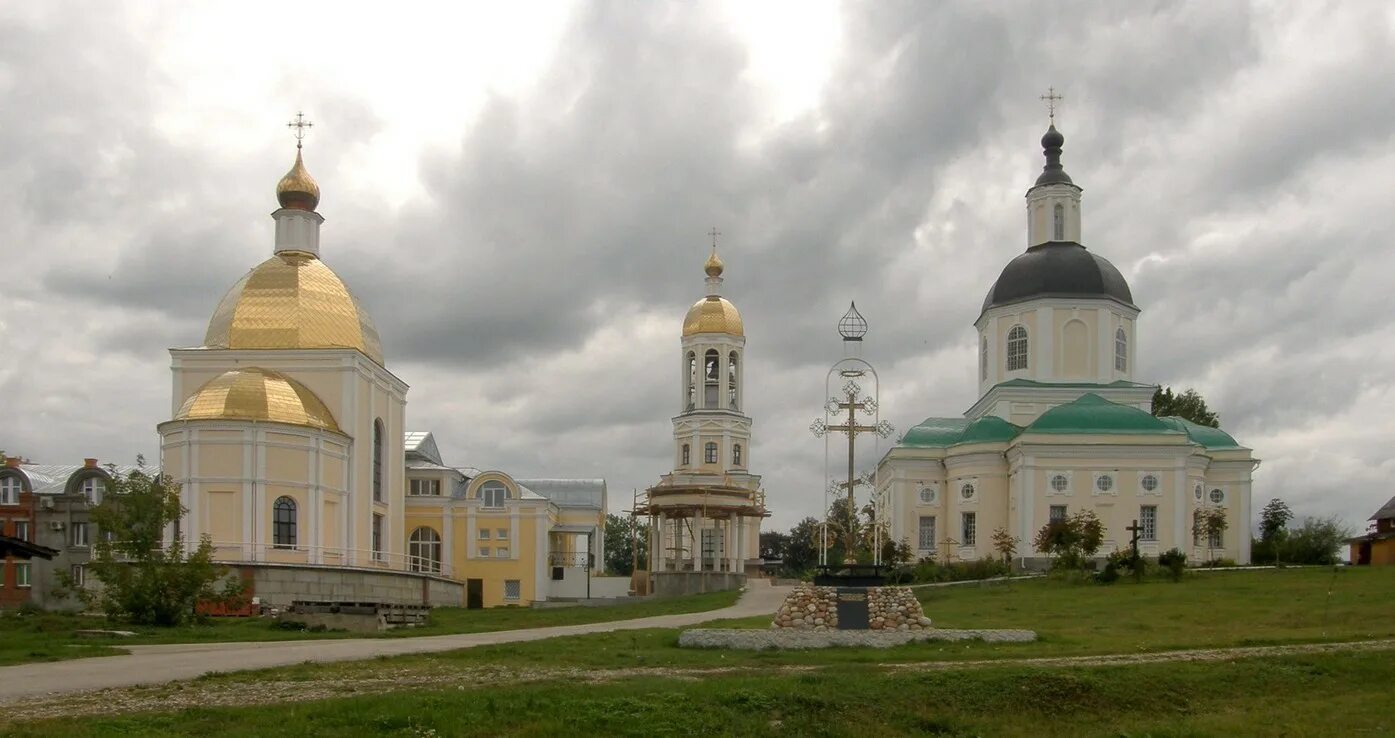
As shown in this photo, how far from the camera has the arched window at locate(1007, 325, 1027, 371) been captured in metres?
53.4

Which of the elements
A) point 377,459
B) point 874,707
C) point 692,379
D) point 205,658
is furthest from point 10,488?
point 874,707

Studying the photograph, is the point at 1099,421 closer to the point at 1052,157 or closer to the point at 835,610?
the point at 1052,157

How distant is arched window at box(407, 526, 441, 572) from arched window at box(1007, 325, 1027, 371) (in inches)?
867

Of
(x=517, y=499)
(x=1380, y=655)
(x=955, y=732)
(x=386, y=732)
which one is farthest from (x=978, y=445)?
(x=386, y=732)

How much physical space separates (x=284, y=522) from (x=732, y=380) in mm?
26902

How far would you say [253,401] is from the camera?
42.4 metres

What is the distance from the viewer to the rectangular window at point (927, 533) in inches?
2055

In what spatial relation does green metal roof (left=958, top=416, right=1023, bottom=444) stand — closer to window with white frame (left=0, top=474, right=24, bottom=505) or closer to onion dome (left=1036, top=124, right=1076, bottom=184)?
onion dome (left=1036, top=124, right=1076, bottom=184)

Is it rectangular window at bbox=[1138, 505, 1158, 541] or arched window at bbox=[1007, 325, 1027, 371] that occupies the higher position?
arched window at bbox=[1007, 325, 1027, 371]

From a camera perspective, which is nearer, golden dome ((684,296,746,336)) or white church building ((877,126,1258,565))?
white church building ((877,126,1258,565))

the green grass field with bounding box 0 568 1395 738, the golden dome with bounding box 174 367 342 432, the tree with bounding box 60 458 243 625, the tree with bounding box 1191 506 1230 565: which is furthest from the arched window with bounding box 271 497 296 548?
the tree with bounding box 1191 506 1230 565

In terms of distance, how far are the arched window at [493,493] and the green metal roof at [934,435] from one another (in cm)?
1477

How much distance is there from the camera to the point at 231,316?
154ft

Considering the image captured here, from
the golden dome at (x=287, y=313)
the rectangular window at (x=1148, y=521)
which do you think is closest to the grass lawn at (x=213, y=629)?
the golden dome at (x=287, y=313)
